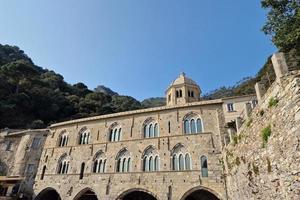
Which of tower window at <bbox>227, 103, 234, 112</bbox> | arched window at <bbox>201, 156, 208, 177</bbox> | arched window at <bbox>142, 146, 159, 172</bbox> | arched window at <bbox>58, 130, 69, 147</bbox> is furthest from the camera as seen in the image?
arched window at <bbox>58, 130, 69, 147</bbox>

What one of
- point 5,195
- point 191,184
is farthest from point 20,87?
point 191,184

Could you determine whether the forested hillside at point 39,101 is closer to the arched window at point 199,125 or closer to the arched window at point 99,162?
the arched window at point 199,125

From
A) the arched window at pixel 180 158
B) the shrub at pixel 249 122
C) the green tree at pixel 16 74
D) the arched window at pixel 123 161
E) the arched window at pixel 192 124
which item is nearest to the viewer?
the shrub at pixel 249 122

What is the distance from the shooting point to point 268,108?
8.13 m

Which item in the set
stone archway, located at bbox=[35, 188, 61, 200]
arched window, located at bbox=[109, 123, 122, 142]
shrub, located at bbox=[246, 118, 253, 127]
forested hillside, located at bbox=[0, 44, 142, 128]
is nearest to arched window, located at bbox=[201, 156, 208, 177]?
arched window, located at bbox=[109, 123, 122, 142]

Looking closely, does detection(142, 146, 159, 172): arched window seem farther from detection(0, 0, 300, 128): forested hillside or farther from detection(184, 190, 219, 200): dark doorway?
detection(0, 0, 300, 128): forested hillside

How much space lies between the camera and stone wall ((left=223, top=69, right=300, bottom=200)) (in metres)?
6.23

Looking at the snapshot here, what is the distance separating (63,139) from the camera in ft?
91.1

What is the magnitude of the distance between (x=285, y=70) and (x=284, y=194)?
422cm

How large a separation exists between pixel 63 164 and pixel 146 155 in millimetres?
11223

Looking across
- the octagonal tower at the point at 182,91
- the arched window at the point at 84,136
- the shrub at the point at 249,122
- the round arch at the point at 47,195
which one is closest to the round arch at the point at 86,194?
the round arch at the point at 47,195

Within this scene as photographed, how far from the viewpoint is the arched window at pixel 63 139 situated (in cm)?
2735

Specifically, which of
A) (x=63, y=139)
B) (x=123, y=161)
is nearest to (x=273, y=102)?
(x=123, y=161)

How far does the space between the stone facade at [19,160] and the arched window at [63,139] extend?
10.3ft
